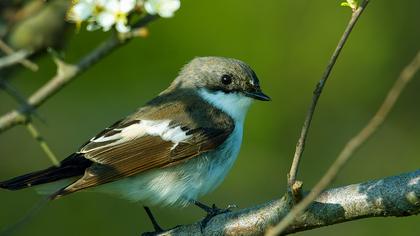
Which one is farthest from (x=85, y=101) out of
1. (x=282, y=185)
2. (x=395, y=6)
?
(x=395, y=6)

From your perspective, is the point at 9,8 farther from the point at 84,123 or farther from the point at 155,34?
the point at 84,123

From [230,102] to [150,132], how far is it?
79cm

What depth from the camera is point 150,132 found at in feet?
15.6

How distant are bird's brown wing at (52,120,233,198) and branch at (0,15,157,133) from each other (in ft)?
7.09

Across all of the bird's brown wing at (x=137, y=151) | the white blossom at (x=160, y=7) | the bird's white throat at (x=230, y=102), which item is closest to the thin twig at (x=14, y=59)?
the white blossom at (x=160, y=7)

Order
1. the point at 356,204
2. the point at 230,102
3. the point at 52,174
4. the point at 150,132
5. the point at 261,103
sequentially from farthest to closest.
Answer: the point at 261,103 < the point at 230,102 < the point at 150,132 < the point at 52,174 < the point at 356,204

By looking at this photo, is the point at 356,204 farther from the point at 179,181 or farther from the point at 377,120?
the point at 179,181

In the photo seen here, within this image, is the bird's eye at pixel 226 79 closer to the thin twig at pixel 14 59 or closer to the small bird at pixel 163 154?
the small bird at pixel 163 154

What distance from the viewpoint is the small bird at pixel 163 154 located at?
14.2ft

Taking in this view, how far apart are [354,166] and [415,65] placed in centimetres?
488

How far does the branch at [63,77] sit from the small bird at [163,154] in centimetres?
201

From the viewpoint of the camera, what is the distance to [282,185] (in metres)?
6.53

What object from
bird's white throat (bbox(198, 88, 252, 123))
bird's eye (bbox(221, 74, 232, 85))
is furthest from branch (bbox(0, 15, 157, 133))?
bird's eye (bbox(221, 74, 232, 85))

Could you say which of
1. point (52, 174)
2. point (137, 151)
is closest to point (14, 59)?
point (52, 174)
